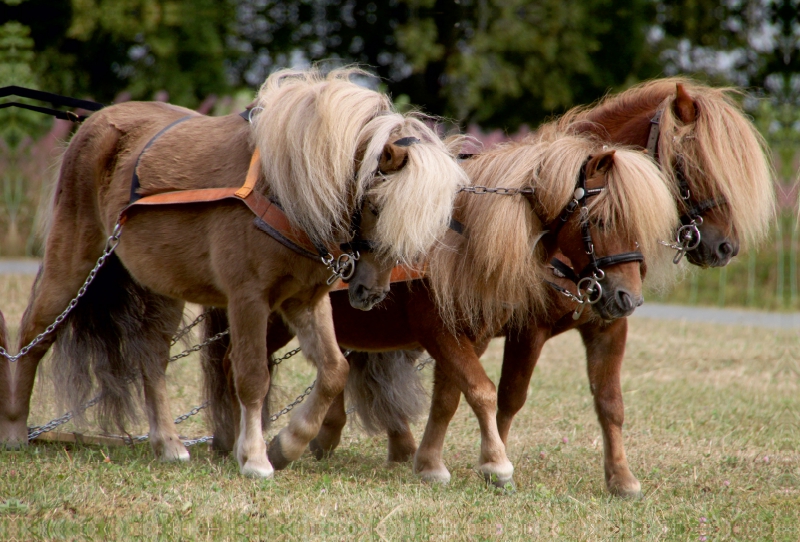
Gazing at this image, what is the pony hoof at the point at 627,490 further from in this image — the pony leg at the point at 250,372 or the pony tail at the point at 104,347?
the pony tail at the point at 104,347

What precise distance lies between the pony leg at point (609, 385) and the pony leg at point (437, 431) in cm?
68

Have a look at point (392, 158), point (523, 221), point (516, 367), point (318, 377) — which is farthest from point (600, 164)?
point (318, 377)

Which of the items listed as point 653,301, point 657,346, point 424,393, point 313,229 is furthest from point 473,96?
point 313,229

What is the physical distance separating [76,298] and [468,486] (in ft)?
7.28

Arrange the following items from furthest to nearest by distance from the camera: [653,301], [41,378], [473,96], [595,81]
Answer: [595,81]
[473,96]
[653,301]
[41,378]

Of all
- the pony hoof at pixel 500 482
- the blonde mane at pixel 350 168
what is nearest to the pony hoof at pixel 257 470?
the pony hoof at pixel 500 482

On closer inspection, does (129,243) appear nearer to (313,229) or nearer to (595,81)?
(313,229)

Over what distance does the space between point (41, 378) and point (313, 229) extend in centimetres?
229

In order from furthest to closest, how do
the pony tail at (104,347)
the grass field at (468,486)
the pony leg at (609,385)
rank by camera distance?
the pony tail at (104,347) < the pony leg at (609,385) < the grass field at (468,486)

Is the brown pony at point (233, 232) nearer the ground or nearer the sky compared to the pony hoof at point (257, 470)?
nearer the sky

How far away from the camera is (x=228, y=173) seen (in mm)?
3895

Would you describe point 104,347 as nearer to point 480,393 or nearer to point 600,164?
point 480,393

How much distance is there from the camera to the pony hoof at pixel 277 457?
158 inches

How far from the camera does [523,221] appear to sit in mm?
3680
